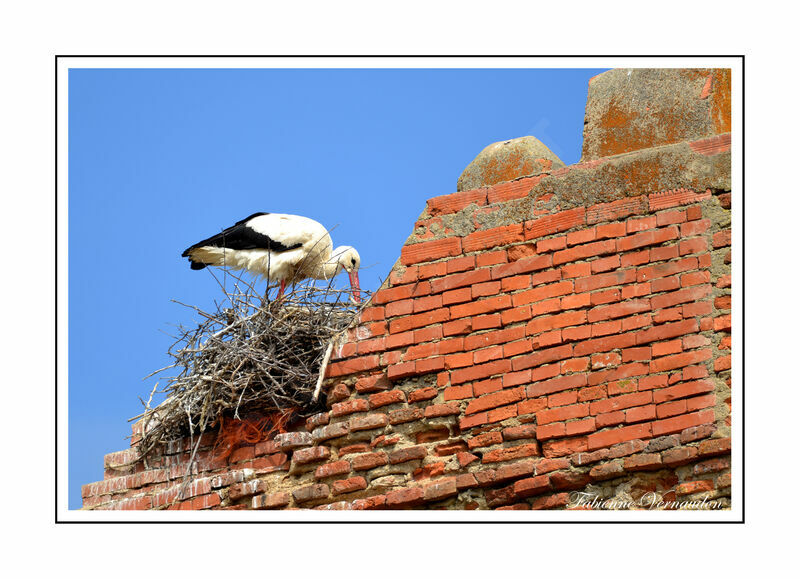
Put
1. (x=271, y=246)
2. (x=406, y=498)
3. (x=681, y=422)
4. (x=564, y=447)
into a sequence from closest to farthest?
1. (x=681, y=422)
2. (x=564, y=447)
3. (x=406, y=498)
4. (x=271, y=246)

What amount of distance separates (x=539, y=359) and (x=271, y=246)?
12.3ft

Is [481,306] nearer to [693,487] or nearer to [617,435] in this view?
[617,435]

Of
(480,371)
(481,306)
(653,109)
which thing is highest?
(653,109)

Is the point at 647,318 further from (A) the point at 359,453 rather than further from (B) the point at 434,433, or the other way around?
(A) the point at 359,453

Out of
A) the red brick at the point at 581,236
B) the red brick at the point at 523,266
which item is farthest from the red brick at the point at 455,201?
the red brick at the point at 581,236

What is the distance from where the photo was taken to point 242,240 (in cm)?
887

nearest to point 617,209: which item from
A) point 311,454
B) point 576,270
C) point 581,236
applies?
point 581,236

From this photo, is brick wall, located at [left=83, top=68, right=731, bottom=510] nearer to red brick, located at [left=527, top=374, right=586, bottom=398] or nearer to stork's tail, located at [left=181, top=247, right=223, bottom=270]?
red brick, located at [left=527, top=374, right=586, bottom=398]

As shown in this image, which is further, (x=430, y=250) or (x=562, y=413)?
(x=430, y=250)

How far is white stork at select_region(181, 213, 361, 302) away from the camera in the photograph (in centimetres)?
883

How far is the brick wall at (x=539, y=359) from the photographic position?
5188mm

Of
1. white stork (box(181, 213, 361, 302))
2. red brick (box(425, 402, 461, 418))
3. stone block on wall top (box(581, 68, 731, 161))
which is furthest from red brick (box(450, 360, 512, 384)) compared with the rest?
white stork (box(181, 213, 361, 302))

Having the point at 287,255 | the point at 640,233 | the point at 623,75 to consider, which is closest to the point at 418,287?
the point at 640,233

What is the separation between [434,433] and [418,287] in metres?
0.78
